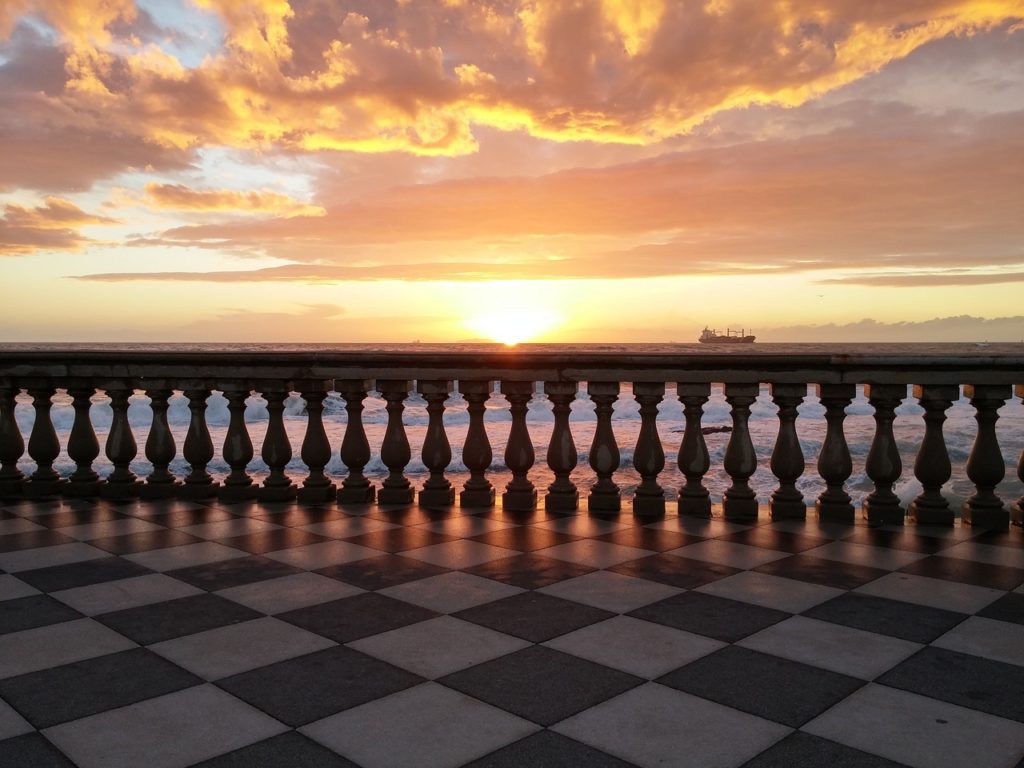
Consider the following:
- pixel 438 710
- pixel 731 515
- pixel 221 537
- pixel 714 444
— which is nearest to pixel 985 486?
pixel 731 515

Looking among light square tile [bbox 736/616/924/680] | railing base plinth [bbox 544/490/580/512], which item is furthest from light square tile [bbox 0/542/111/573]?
light square tile [bbox 736/616/924/680]

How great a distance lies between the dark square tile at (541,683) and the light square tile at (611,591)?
645 mm

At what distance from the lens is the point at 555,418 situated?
17.9 ft

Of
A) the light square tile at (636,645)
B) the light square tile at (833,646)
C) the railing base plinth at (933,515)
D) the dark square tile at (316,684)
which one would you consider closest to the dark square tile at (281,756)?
the dark square tile at (316,684)

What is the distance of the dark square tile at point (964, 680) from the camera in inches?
101

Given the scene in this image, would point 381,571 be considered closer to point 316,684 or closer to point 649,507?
point 316,684

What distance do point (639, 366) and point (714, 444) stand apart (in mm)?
17902

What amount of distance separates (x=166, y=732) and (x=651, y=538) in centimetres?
305

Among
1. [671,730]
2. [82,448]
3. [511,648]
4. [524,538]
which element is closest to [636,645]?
[511,648]

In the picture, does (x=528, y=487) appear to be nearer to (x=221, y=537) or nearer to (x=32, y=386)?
(x=221, y=537)

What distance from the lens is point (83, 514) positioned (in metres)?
5.55

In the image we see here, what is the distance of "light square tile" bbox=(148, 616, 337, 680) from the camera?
286 centimetres

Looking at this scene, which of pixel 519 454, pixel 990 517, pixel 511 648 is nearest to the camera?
pixel 511 648

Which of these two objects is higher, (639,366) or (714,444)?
(639,366)
